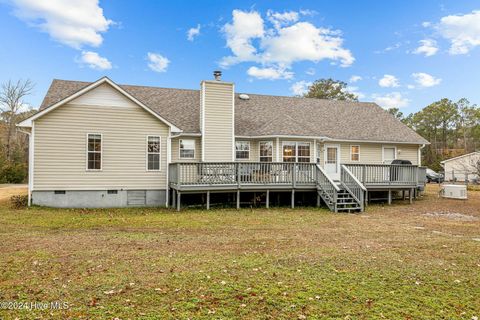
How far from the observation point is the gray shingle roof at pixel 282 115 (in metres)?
16.2

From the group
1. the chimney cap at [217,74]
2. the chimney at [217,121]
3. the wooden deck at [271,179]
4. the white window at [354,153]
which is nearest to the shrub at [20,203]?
the wooden deck at [271,179]

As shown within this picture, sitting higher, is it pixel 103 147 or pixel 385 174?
pixel 103 147

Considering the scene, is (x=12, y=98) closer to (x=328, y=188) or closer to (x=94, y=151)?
(x=94, y=151)

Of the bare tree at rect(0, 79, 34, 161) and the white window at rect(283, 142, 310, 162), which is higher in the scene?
the bare tree at rect(0, 79, 34, 161)

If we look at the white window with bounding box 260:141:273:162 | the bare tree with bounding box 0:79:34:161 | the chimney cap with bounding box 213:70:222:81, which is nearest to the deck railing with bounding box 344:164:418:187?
the white window with bounding box 260:141:273:162

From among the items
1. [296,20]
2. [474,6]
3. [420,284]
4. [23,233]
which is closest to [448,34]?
[474,6]

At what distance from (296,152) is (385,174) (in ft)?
14.8

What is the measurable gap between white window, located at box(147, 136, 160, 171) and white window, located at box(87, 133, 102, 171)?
6.72 feet

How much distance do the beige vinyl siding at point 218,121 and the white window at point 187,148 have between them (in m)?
0.77

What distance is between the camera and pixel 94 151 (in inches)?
516

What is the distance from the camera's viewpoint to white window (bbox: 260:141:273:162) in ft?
53.2

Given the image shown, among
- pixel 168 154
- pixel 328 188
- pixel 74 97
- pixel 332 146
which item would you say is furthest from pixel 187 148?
pixel 332 146

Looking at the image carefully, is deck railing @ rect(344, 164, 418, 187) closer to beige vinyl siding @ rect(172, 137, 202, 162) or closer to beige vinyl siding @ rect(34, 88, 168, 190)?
beige vinyl siding @ rect(172, 137, 202, 162)

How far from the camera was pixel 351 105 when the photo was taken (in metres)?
22.4
